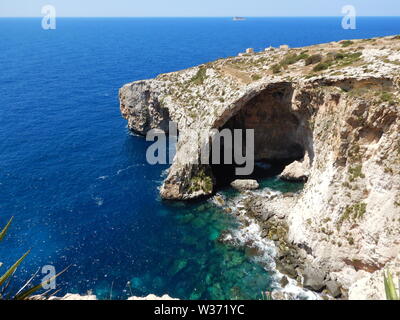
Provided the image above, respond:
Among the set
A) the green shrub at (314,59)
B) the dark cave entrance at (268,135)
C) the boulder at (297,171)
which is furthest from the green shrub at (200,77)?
the boulder at (297,171)

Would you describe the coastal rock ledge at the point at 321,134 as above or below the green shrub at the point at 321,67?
below

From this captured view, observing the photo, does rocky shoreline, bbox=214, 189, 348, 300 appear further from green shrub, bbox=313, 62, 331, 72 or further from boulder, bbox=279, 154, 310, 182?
green shrub, bbox=313, 62, 331, 72

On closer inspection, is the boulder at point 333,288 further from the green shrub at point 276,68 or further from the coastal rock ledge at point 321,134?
the green shrub at point 276,68

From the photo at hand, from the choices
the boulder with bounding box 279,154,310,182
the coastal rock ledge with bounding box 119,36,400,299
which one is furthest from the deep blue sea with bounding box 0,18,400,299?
the coastal rock ledge with bounding box 119,36,400,299

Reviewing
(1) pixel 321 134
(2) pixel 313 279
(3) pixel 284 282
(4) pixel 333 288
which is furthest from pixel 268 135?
(4) pixel 333 288

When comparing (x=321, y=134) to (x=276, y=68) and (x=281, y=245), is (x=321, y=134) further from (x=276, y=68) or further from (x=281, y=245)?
(x=276, y=68)
